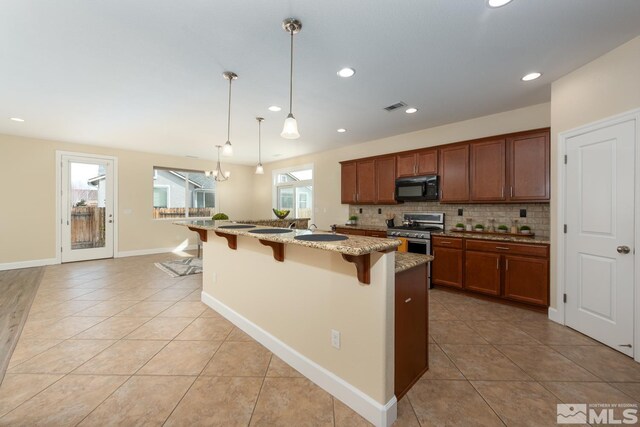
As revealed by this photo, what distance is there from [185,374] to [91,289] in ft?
10.1

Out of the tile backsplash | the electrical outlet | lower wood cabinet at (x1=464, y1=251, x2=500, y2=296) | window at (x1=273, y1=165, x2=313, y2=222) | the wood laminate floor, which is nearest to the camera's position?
the electrical outlet

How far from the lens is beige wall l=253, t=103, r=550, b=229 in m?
3.67

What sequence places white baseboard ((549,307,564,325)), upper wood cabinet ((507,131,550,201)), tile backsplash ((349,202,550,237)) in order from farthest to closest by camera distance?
tile backsplash ((349,202,550,237)) < upper wood cabinet ((507,131,550,201)) < white baseboard ((549,307,564,325))

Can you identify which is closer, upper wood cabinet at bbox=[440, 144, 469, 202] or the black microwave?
upper wood cabinet at bbox=[440, 144, 469, 202]

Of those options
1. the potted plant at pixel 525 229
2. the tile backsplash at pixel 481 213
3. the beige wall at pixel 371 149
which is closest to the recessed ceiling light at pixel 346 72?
the beige wall at pixel 371 149

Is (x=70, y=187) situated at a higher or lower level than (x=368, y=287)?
higher

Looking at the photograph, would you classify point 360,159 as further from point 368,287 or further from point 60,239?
point 60,239

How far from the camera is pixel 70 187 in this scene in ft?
18.4

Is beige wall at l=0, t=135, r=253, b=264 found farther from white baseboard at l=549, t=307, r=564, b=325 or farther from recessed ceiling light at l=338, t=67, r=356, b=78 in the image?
white baseboard at l=549, t=307, r=564, b=325

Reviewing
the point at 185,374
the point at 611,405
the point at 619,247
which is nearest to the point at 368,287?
the point at 185,374

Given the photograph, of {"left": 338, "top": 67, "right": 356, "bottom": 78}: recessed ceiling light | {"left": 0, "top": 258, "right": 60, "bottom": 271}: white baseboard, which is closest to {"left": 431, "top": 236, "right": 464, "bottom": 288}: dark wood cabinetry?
{"left": 338, "top": 67, "right": 356, "bottom": 78}: recessed ceiling light

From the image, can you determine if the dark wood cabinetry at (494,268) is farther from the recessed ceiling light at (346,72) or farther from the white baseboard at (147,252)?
the white baseboard at (147,252)

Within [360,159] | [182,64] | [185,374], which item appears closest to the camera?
[185,374]

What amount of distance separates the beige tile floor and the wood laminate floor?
81mm
